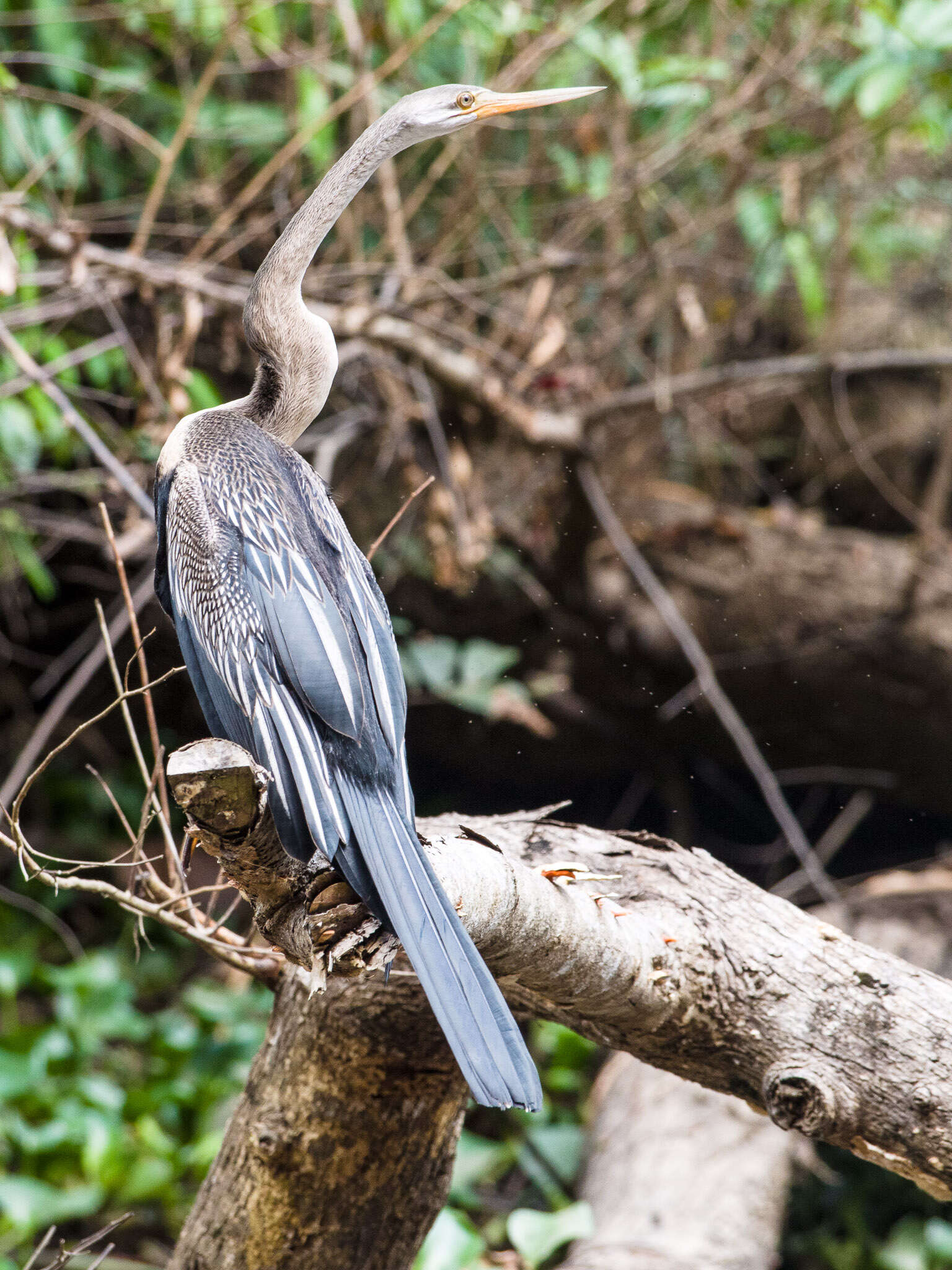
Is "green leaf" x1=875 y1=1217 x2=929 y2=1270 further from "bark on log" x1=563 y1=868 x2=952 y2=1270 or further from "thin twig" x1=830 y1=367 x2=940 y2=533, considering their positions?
"thin twig" x1=830 y1=367 x2=940 y2=533

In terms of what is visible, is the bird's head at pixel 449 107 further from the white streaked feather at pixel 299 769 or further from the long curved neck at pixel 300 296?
the white streaked feather at pixel 299 769

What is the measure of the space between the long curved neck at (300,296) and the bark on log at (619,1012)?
0.40 metres

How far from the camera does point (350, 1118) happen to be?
124 cm

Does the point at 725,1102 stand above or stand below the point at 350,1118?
below

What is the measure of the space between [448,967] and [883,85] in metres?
1.95

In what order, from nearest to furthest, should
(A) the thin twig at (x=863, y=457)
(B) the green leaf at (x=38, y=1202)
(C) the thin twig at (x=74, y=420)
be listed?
(C) the thin twig at (x=74, y=420), (B) the green leaf at (x=38, y=1202), (A) the thin twig at (x=863, y=457)

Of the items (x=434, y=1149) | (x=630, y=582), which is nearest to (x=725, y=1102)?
(x=434, y=1149)

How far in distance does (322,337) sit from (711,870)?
0.72 metres

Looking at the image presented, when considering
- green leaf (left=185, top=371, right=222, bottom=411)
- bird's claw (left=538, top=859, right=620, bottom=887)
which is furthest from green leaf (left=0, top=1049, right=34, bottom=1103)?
bird's claw (left=538, top=859, right=620, bottom=887)

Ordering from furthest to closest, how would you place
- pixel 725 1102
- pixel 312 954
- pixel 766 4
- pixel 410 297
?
1. pixel 766 4
2. pixel 410 297
3. pixel 725 1102
4. pixel 312 954

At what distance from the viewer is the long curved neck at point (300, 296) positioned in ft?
3.00

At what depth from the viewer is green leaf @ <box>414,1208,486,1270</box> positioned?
1.81m

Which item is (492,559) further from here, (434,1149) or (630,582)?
(434,1149)

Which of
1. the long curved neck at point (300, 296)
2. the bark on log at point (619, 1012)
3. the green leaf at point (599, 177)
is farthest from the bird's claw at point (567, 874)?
the green leaf at point (599, 177)
